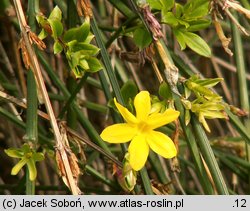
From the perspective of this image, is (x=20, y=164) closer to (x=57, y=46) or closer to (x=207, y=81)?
(x=57, y=46)

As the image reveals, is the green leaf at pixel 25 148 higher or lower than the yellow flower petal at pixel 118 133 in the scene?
higher

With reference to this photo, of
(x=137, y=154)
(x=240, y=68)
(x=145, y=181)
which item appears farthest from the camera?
(x=240, y=68)

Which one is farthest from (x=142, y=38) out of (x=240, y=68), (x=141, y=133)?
(x=240, y=68)

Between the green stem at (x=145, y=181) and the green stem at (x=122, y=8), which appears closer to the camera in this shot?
the green stem at (x=145, y=181)

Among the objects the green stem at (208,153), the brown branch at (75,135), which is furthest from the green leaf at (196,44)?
the brown branch at (75,135)

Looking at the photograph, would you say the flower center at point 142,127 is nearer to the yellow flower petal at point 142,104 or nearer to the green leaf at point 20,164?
the yellow flower petal at point 142,104
